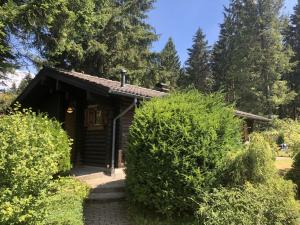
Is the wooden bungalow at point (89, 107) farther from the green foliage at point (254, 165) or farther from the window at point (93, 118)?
the green foliage at point (254, 165)

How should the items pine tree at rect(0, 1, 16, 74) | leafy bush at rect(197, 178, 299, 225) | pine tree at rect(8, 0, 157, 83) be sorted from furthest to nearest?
1. pine tree at rect(8, 0, 157, 83)
2. pine tree at rect(0, 1, 16, 74)
3. leafy bush at rect(197, 178, 299, 225)

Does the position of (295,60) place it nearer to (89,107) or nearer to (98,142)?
(89,107)

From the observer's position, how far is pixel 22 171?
15.3 feet

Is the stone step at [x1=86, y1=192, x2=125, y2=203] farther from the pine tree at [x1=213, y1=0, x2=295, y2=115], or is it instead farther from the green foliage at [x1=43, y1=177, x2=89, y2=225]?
the pine tree at [x1=213, y1=0, x2=295, y2=115]

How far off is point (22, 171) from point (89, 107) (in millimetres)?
7896

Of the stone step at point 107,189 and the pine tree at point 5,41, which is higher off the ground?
the pine tree at point 5,41

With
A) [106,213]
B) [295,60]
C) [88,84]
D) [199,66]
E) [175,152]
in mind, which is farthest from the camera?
[199,66]

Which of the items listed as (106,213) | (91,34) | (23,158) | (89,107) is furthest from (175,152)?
(91,34)

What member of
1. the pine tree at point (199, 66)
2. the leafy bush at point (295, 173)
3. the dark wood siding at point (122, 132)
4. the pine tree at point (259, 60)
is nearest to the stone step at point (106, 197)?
the dark wood siding at point (122, 132)

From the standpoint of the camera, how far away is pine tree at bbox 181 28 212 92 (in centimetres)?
4047

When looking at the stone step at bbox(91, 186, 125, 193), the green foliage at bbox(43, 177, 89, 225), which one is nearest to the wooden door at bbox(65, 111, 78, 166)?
the stone step at bbox(91, 186, 125, 193)

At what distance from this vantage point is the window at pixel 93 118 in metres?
11.9

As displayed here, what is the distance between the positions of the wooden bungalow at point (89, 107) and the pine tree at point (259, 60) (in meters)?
19.8

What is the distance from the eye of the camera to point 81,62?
2223 cm
